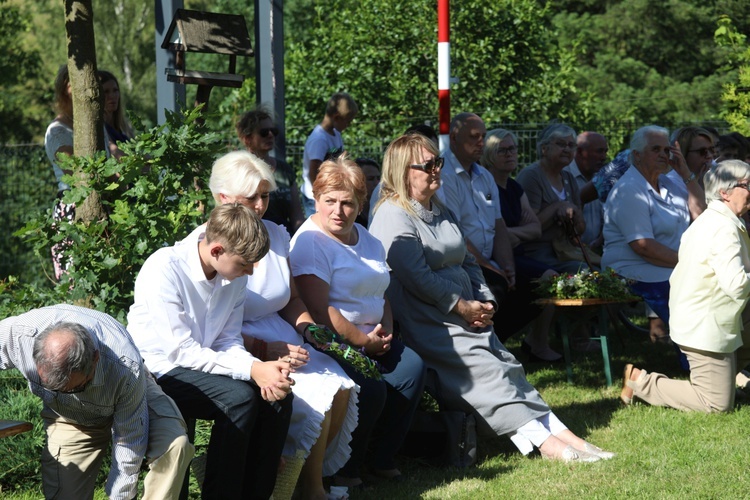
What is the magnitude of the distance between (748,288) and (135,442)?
4056 mm

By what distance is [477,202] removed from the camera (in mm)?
7117

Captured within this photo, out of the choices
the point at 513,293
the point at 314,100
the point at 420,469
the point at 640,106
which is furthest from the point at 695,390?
the point at 640,106

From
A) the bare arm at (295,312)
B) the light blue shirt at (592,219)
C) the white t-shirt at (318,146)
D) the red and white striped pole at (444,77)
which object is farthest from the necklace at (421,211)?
the light blue shirt at (592,219)

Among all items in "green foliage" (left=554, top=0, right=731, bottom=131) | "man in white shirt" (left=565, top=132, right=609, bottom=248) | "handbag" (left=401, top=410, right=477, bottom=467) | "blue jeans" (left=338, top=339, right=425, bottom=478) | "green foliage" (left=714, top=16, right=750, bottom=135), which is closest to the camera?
"blue jeans" (left=338, top=339, right=425, bottom=478)

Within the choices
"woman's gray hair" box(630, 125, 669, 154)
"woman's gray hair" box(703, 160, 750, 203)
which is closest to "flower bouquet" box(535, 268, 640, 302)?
"woman's gray hair" box(703, 160, 750, 203)

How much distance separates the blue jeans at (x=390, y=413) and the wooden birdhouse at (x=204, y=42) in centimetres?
222

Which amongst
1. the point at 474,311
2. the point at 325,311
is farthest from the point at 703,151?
the point at 325,311

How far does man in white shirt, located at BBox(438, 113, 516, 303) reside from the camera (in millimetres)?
6930

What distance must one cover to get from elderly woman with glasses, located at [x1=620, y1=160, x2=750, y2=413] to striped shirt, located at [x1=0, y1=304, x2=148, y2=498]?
3808 millimetres

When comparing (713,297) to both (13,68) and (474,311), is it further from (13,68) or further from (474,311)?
(13,68)

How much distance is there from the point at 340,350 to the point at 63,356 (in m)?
1.73

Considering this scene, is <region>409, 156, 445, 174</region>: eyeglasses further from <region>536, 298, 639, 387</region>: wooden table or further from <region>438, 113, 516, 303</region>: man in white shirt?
<region>536, 298, 639, 387</region>: wooden table

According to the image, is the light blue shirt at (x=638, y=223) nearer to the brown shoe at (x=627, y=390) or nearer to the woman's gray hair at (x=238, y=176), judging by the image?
the brown shoe at (x=627, y=390)

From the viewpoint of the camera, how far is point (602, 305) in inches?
A: 271
